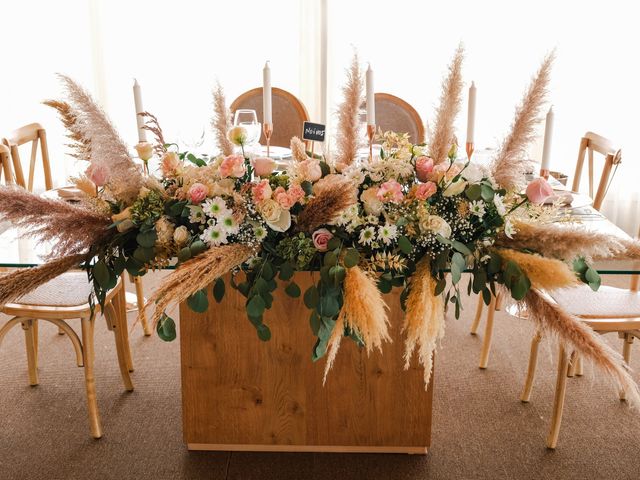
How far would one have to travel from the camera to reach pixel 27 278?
1.41 m

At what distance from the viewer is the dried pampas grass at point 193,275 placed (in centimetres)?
129

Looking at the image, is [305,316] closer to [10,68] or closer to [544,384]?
[544,384]

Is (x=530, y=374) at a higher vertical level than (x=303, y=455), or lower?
higher

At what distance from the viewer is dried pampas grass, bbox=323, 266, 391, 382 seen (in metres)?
1.25

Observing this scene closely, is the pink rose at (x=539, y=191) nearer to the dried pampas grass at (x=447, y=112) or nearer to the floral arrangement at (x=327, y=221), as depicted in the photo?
the floral arrangement at (x=327, y=221)

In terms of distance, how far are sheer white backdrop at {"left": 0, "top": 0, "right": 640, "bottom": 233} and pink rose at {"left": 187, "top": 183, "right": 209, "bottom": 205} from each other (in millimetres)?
2463

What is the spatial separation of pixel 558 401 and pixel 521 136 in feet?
3.27

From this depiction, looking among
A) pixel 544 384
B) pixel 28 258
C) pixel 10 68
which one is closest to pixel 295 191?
pixel 28 258

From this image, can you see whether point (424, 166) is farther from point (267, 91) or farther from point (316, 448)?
point (316, 448)

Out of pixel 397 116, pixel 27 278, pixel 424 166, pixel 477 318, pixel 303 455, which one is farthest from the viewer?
pixel 397 116

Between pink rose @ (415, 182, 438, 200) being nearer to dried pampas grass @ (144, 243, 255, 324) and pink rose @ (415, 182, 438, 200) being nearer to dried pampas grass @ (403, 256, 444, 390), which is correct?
dried pampas grass @ (403, 256, 444, 390)

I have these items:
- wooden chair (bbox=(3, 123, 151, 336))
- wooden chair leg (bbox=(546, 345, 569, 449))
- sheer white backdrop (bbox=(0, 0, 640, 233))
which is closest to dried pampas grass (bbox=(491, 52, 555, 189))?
wooden chair leg (bbox=(546, 345, 569, 449))

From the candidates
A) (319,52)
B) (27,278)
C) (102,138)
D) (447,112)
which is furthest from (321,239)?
(319,52)

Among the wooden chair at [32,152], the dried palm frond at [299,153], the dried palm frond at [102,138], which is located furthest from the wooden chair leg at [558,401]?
the wooden chair at [32,152]
